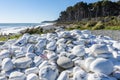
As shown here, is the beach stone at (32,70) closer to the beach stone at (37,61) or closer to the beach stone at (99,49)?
the beach stone at (37,61)

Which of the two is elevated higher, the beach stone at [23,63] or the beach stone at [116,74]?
the beach stone at [23,63]

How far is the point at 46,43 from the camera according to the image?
198 inches

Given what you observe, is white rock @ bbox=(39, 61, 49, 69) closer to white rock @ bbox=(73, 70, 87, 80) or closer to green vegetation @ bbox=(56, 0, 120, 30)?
white rock @ bbox=(73, 70, 87, 80)

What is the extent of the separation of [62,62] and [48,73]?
0.46 metres

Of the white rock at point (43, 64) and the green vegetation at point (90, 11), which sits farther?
the green vegetation at point (90, 11)

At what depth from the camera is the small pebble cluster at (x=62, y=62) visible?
10.6 feet

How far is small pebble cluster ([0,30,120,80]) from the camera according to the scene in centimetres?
322

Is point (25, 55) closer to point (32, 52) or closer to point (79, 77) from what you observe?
point (32, 52)

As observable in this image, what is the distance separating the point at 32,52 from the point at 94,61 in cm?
160

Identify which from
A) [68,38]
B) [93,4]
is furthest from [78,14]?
[68,38]

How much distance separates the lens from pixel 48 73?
3.37 meters

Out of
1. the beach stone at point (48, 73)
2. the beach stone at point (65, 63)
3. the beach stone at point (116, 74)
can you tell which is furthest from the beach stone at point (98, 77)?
the beach stone at point (65, 63)

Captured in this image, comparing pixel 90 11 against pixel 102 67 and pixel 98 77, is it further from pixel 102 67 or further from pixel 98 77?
pixel 98 77

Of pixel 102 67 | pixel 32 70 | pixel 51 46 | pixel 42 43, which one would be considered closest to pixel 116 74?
pixel 102 67
